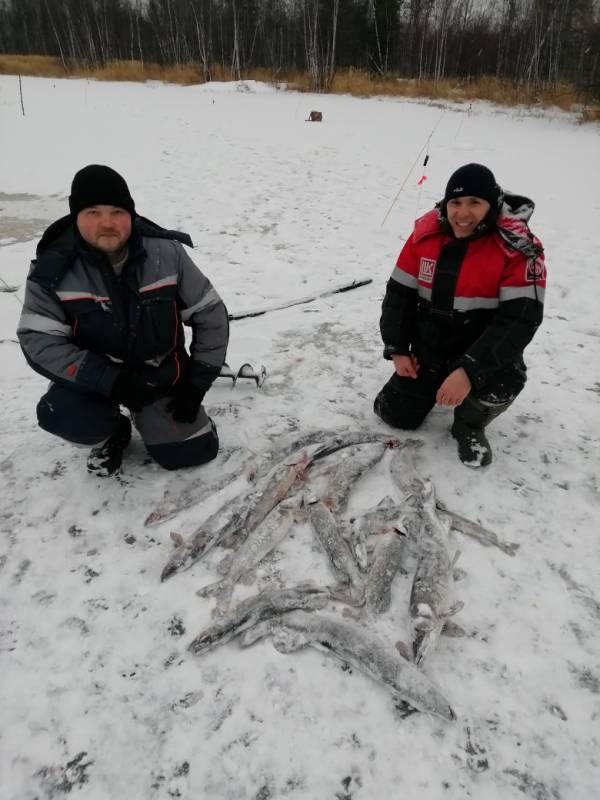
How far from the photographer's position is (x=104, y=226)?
2.38 m

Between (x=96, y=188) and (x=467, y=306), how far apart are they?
218 centimetres

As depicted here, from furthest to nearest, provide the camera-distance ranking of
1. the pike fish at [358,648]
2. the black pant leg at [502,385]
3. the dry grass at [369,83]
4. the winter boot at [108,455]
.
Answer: the dry grass at [369,83]
the black pant leg at [502,385]
the winter boot at [108,455]
the pike fish at [358,648]

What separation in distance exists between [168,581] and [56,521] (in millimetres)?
825

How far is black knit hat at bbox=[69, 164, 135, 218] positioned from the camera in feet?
7.43

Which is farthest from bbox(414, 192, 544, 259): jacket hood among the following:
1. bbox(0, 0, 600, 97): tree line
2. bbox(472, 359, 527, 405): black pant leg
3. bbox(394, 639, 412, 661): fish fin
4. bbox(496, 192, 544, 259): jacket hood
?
bbox(0, 0, 600, 97): tree line

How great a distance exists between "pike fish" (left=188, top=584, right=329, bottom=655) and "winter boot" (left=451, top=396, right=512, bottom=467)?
1.46 meters

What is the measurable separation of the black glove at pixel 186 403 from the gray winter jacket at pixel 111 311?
6 centimetres

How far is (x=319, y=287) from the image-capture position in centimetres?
567

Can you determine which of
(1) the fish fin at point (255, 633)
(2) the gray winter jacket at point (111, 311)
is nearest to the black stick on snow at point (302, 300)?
(2) the gray winter jacket at point (111, 311)

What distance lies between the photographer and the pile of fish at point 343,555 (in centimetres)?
206

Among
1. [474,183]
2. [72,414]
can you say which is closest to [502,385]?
[474,183]

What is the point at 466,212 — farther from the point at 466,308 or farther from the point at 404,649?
the point at 404,649

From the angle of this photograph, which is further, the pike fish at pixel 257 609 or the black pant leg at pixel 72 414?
the black pant leg at pixel 72 414

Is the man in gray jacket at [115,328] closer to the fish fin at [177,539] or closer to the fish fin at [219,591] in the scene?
the fish fin at [177,539]
